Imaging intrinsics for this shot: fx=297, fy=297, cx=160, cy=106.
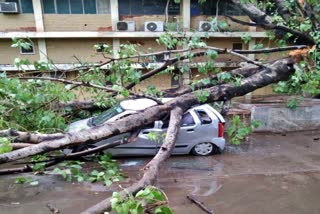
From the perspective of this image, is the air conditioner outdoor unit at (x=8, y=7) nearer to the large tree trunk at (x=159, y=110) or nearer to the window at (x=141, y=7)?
the window at (x=141, y=7)

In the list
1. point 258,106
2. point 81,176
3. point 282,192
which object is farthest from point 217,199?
point 258,106

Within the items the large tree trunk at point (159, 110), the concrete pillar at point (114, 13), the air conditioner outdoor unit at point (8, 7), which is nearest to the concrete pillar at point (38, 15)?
the air conditioner outdoor unit at point (8, 7)

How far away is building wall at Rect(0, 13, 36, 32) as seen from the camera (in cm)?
1521

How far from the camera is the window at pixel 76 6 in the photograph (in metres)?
15.3

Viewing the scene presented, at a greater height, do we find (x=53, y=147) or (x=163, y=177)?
(x=53, y=147)

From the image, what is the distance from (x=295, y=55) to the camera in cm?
431

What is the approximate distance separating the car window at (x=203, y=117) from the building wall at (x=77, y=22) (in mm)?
8978

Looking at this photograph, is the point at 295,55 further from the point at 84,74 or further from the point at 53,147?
the point at 53,147

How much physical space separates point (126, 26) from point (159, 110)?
491 inches

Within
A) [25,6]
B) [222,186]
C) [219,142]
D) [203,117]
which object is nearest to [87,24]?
[25,6]

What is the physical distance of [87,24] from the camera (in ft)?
51.2

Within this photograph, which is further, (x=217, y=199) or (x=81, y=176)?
(x=217, y=199)

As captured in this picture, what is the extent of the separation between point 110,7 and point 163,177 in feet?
36.1

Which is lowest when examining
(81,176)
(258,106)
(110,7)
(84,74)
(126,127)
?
(258,106)
